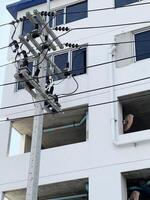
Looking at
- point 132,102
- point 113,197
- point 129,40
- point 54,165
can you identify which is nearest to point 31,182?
point 113,197

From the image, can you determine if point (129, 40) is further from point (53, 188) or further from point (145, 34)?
point (53, 188)

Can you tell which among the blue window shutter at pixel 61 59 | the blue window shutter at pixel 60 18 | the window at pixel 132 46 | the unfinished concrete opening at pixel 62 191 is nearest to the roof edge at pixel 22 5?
the blue window shutter at pixel 60 18

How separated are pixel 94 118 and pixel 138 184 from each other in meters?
2.81

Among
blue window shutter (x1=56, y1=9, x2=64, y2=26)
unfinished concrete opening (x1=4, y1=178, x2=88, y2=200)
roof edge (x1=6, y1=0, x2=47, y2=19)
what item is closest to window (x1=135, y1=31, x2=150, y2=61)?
blue window shutter (x1=56, y1=9, x2=64, y2=26)

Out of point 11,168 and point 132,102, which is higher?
point 132,102

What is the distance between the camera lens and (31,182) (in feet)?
37.0

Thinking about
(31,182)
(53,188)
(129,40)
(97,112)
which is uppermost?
(129,40)

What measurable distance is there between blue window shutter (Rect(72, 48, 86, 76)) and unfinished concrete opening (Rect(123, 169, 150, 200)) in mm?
4877

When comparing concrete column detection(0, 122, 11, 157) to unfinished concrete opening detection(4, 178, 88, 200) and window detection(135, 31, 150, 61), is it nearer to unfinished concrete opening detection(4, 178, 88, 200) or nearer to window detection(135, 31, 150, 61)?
unfinished concrete opening detection(4, 178, 88, 200)

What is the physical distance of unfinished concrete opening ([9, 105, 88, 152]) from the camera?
18.6 meters

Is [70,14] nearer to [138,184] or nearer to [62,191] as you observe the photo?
[62,191]

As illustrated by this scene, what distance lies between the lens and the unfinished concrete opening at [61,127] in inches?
734

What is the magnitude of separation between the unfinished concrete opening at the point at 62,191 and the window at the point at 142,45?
5.04 m

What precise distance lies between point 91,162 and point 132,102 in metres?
2.88
